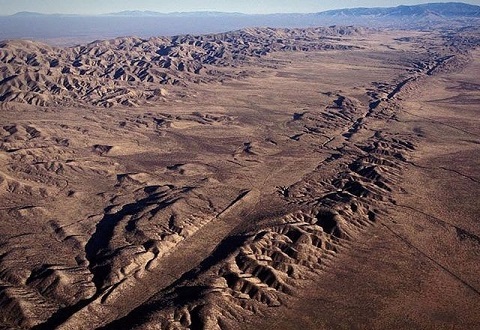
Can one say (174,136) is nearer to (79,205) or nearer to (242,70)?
(79,205)

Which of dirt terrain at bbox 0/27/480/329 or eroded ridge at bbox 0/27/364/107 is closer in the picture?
dirt terrain at bbox 0/27/480/329

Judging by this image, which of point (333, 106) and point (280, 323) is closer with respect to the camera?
point (280, 323)

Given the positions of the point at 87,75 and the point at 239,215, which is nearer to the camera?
the point at 239,215

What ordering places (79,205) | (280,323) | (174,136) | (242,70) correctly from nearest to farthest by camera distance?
(280,323) < (79,205) < (174,136) < (242,70)

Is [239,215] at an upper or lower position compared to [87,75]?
lower

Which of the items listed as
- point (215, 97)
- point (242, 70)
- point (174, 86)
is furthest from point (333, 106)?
point (242, 70)

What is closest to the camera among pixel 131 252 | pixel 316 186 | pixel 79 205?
pixel 131 252

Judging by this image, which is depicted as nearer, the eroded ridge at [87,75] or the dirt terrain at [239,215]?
the dirt terrain at [239,215]
